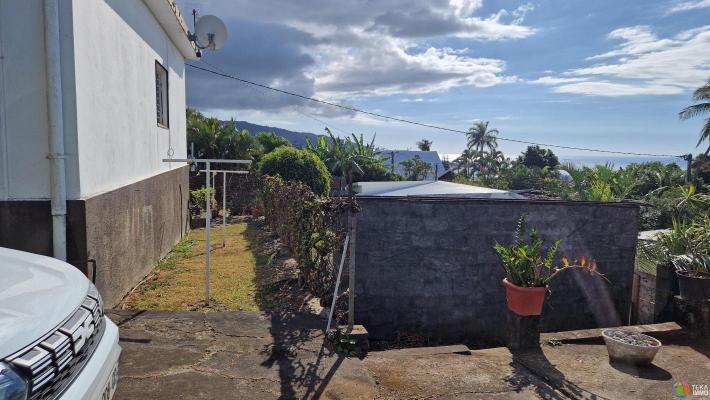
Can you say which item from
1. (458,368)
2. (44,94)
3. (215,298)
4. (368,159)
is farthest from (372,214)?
(368,159)

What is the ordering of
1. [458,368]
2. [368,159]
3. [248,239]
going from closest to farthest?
[458,368] < [248,239] < [368,159]

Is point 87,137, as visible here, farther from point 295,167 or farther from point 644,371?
point 295,167

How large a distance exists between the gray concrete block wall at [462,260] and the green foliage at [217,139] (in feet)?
49.4

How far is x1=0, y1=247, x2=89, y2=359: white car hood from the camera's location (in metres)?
1.94

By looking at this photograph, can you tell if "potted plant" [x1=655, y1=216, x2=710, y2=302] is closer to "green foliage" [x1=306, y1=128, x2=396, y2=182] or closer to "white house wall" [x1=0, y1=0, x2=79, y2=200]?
"white house wall" [x1=0, y1=0, x2=79, y2=200]

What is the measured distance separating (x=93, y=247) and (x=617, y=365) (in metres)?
5.56

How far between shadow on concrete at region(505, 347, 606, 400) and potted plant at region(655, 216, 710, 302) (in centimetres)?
244

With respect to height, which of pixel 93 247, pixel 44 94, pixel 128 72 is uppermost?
pixel 128 72

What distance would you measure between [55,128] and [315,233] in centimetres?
322

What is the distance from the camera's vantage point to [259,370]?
13.0ft

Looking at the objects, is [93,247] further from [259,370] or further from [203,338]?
[259,370]

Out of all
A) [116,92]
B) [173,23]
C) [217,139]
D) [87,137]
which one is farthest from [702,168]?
[87,137]

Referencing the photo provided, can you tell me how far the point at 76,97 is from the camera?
4.62 m

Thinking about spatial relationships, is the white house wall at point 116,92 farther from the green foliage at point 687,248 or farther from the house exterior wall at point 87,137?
the green foliage at point 687,248
